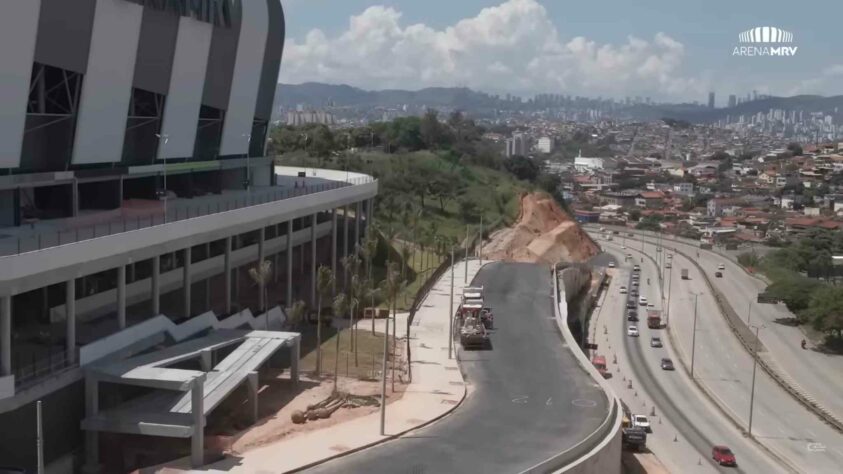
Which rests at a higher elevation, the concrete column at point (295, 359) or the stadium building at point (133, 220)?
the stadium building at point (133, 220)

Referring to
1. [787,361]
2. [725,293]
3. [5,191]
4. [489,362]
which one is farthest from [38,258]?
[725,293]

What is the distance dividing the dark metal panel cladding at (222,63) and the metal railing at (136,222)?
6679 millimetres

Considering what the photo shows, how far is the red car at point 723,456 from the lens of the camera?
5175 cm

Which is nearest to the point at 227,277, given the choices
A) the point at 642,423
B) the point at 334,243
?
the point at 334,243

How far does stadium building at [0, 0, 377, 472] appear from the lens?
35678mm

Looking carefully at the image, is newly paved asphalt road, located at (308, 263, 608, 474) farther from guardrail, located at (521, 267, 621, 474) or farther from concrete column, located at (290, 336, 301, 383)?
concrete column, located at (290, 336, 301, 383)

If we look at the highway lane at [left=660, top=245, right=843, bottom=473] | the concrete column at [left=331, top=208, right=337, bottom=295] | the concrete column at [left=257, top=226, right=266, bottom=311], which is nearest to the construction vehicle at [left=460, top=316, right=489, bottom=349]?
the concrete column at [left=257, top=226, right=266, bottom=311]

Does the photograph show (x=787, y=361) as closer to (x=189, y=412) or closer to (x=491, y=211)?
(x=491, y=211)

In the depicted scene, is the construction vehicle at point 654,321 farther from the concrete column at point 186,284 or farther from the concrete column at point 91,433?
the concrete column at point 91,433

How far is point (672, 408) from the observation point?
2628 inches

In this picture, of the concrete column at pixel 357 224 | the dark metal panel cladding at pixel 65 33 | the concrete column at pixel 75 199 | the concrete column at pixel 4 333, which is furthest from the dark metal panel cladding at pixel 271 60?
the concrete column at pixel 4 333

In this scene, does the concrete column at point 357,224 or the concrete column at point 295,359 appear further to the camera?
the concrete column at point 357,224

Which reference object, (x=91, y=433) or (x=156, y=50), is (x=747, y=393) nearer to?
(x=156, y=50)

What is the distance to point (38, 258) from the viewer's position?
34375 millimetres
